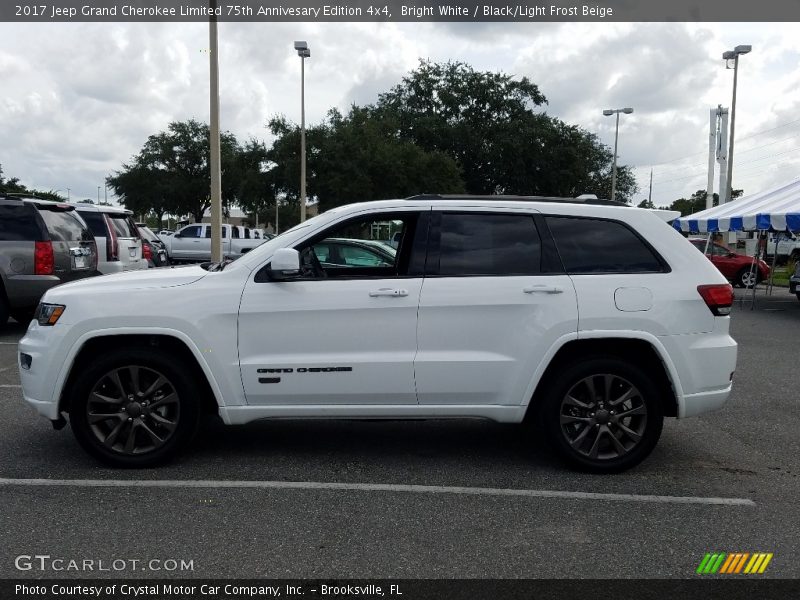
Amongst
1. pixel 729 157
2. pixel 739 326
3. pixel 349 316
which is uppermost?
pixel 729 157

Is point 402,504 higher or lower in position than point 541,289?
lower

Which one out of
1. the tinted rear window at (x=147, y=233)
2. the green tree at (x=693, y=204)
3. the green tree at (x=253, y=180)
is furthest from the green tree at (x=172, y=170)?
the green tree at (x=693, y=204)

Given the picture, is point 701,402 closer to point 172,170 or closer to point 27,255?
point 27,255

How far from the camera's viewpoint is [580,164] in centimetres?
5216

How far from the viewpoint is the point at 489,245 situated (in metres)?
5.03

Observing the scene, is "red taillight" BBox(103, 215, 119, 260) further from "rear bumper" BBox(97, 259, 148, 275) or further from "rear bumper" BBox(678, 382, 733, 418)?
"rear bumper" BBox(678, 382, 733, 418)

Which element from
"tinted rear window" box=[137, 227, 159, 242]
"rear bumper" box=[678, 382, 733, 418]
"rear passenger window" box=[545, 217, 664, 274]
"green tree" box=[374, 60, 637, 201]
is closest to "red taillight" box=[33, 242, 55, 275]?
"rear passenger window" box=[545, 217, 664, 274]

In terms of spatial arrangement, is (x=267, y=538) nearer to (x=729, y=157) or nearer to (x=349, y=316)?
(x=349, y=316)

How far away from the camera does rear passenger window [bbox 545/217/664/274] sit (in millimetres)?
5008

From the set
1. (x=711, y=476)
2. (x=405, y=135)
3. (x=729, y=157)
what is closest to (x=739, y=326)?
(x=711, y=476)

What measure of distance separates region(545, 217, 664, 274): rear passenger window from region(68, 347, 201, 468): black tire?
8.38ft

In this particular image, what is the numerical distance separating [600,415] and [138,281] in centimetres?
308

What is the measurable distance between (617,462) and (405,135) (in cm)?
4696

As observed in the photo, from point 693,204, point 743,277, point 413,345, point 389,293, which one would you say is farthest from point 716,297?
point 693,204
